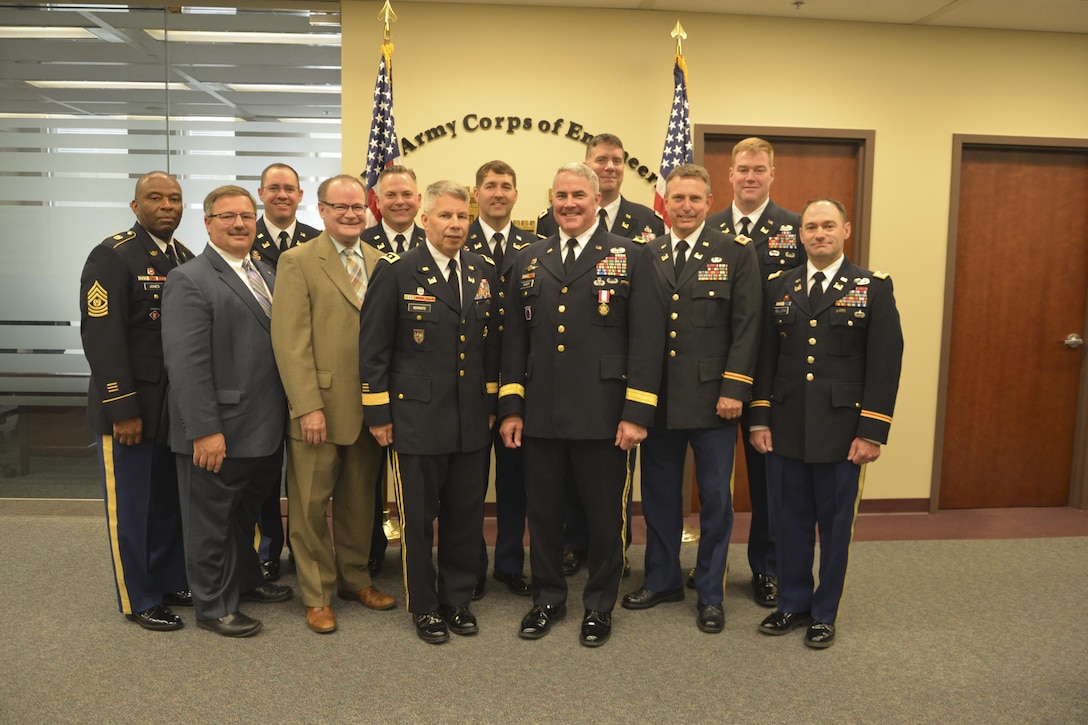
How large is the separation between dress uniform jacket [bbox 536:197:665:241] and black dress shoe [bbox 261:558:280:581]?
1.96 meters

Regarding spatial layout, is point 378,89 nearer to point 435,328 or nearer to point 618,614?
point 435,328

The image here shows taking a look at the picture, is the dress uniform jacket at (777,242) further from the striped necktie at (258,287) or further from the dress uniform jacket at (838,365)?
the striped necktie at (258,287)

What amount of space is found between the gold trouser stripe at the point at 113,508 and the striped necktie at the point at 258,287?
2.59 ft

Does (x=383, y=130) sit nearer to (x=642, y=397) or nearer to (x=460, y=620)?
(x=642, y=397)

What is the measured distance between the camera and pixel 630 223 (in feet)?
11.9

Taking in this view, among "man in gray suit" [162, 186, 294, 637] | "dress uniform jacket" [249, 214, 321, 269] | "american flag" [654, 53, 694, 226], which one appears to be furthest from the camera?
"american flag" [654, 53, 694, 226]

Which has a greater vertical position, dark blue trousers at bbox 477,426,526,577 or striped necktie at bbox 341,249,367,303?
striped necktie at bbox 341,249,367,303

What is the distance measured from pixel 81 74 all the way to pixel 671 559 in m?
4.23

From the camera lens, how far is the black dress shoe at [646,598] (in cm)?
319

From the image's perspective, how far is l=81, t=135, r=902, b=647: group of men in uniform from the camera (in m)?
2.83

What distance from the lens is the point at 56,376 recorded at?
4.56 metres

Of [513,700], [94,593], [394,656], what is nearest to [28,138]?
Answer: [94,593]

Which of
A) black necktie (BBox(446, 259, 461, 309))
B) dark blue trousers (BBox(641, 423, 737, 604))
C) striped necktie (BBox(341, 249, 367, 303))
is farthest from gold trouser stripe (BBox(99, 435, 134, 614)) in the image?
dark blue trousers (BBox(641, 423, 737, 604))

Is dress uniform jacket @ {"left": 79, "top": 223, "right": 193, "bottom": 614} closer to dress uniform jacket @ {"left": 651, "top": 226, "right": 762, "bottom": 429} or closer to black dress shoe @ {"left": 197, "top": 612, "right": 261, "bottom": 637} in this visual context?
black dress shoe @ {"left": 197, "top": 612, "right": 261, "bottom": 637}
